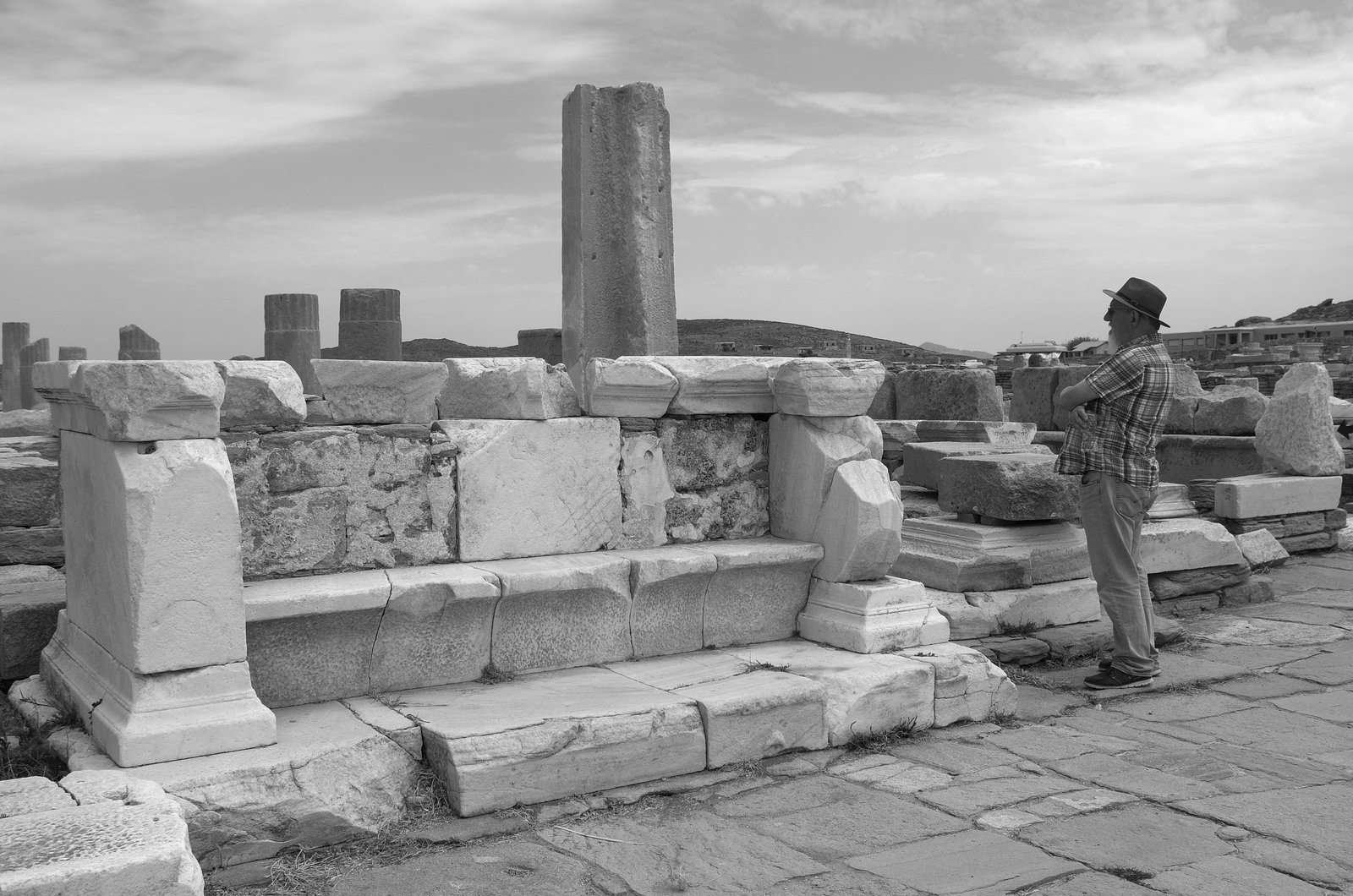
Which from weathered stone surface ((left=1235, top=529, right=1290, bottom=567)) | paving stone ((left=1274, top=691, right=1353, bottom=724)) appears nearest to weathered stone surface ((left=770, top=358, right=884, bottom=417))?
paving stone ((left=1274, top=691, right=1353, bottom=724))

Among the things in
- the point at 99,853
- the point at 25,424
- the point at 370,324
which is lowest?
the point at 99,853

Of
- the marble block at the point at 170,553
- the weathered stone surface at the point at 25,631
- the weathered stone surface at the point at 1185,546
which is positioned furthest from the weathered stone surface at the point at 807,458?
the weathered stone surface at the point at 25,631

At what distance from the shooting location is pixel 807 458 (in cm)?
505

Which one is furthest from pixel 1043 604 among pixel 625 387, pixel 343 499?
pixel 343 499

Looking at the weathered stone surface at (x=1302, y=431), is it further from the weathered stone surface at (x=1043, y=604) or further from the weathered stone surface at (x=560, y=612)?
the weathered stone surface at (x=560, y=612)

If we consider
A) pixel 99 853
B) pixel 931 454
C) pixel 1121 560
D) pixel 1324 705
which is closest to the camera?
pixel 99 853

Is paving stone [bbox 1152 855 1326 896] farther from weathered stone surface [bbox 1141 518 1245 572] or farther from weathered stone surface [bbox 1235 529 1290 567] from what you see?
weathered stone surface [bbox 1235 529 1290 567]

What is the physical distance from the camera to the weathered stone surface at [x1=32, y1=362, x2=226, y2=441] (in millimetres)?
3477

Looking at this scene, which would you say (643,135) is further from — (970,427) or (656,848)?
(656,848)

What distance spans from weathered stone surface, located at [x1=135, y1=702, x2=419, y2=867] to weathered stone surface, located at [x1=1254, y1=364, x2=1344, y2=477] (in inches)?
303

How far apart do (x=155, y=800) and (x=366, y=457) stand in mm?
1586

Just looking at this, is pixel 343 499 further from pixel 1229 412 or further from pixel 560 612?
pixel 1229 412

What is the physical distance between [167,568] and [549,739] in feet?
4.25

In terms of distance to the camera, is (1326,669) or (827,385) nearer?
A: (827,385)
